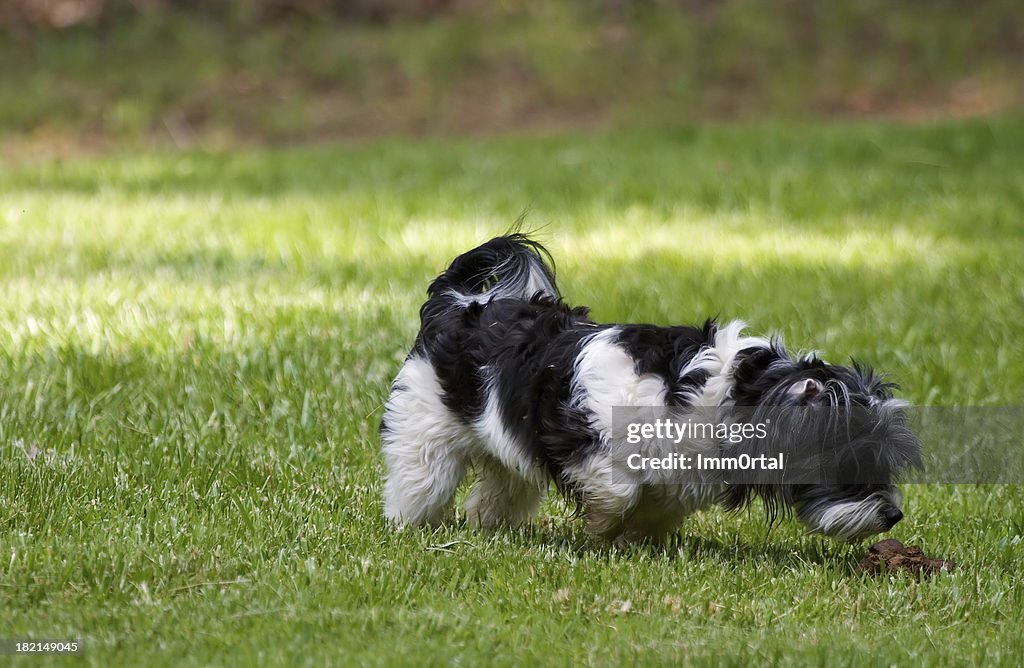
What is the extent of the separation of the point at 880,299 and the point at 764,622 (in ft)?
14.9

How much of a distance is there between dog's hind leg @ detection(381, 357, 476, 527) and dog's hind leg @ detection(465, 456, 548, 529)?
0.52ft

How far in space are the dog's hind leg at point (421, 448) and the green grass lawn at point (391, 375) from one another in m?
0.12

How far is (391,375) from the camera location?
637cm

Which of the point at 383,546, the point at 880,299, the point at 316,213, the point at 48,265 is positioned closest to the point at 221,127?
the point at 316,213

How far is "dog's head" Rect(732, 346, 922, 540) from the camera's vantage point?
4172mm

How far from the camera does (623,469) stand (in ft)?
13.9

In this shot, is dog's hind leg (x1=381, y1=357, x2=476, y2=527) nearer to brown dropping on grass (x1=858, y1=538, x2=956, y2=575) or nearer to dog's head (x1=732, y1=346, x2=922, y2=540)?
dog's head (x1=732, y1=346, x2=922, y2=540)

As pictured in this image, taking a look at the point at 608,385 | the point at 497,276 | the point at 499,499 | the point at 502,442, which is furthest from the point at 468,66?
the point at 608,385

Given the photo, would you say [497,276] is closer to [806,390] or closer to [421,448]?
[421,448]

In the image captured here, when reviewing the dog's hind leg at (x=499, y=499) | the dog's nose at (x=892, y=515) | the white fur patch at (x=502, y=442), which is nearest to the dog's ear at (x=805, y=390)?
the dog's nose at (x=892, y=515)

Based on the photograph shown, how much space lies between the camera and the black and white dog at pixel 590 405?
167 inches

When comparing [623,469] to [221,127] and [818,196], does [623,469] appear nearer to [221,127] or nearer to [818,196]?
[818,196]

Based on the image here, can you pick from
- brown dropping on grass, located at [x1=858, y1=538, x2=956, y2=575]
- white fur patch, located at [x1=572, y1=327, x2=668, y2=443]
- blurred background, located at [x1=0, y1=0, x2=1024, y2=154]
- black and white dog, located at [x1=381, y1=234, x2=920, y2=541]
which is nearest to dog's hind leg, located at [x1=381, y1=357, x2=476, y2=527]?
black and white dog, located at [x1=381, y1=234, x2=920, y2=541]

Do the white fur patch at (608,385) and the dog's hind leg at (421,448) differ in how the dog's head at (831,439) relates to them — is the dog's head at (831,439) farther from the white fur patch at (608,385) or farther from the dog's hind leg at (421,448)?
the dog's hind leg at (421,448)
